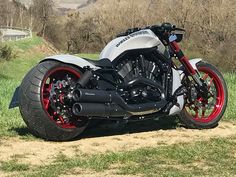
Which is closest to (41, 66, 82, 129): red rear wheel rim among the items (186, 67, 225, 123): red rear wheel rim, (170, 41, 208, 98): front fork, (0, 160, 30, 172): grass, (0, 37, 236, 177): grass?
(0, 37, 236, 177): grass

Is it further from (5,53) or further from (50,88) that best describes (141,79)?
(5,53)

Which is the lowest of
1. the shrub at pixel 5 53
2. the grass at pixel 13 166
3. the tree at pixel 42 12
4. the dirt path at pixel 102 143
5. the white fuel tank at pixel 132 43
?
the shrub at pixel 5 53

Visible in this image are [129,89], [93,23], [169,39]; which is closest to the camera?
[129,89]

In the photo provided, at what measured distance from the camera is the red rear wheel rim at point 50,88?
5398 mm

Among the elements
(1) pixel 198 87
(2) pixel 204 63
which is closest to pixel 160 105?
(1) pixel 198 87

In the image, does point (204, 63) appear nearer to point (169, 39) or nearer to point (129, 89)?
point (169, 39)

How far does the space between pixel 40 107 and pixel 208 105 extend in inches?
101

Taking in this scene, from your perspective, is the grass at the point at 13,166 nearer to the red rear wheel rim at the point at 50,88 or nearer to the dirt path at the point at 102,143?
the dirt path at the point at 102,143

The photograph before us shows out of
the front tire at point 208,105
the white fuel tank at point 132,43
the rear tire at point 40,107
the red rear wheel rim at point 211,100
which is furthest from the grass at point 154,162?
the white fuel tank at point 132,43

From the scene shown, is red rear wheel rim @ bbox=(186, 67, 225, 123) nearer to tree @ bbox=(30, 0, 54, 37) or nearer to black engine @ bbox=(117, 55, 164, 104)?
black engine @ bbox=(117, 55, 164, 104)

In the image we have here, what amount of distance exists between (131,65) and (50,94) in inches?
44.3

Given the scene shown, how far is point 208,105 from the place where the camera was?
673cm

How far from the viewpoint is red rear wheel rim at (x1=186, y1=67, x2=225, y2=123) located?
21.9 ft

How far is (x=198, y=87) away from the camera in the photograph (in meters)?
6.56
